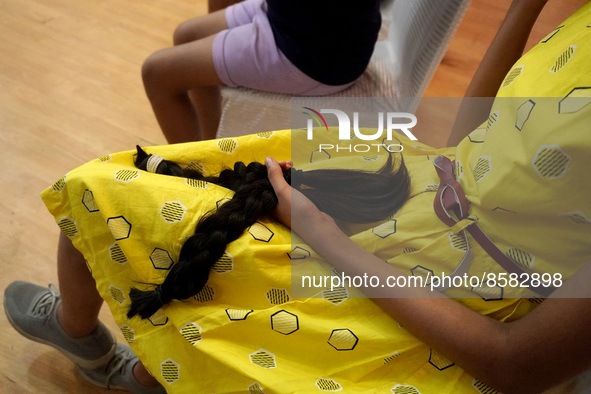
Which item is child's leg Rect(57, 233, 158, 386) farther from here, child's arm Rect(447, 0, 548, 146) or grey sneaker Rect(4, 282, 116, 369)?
child's arm Rect(447, 0, 548, 146)

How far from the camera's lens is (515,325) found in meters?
0.60

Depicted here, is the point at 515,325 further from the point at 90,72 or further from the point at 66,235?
the point at 90,72

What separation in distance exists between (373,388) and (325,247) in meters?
0.20

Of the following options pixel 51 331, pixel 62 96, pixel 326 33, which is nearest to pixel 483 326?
pixel 326 33

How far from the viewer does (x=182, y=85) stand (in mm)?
1199

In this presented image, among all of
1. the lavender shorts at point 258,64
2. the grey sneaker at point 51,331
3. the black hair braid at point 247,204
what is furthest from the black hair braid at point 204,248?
the lavender shorts at point 258,64

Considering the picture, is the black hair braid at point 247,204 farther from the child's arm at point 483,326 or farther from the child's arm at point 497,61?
the child's arm at point 497,61

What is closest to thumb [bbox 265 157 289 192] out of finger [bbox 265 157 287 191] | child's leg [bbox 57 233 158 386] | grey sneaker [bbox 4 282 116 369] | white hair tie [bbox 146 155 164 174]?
finger [bbox 265 157 287 191]

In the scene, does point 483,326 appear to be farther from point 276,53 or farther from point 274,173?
point 276,53

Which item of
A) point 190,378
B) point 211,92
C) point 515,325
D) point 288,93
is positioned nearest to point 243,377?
point 190,378

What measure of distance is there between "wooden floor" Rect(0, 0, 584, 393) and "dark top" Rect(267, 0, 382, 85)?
0.39m

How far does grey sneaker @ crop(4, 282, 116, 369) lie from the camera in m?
0.95

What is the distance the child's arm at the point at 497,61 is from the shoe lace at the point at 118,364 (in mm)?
809

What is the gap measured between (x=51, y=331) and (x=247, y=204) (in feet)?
1.75
